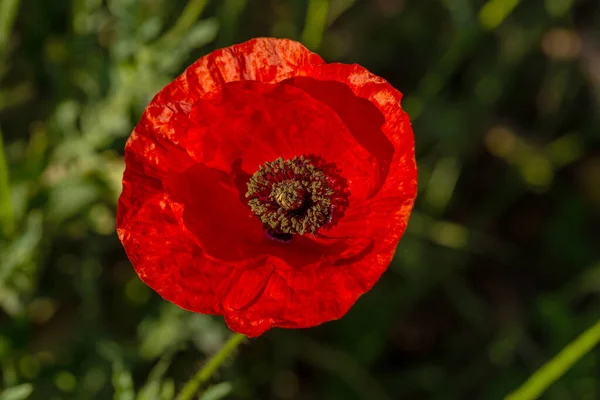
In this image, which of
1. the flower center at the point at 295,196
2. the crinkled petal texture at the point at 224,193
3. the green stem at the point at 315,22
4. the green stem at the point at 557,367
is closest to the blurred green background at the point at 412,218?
the green stem at the point at 315,22

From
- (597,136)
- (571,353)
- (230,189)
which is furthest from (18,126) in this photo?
(597,136)

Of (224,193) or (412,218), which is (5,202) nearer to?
(224,193)

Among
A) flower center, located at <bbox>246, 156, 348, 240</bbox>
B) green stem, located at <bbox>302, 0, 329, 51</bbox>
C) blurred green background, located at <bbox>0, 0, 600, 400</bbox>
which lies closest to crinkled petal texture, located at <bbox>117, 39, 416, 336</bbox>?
flower center, located at <bbox>246, 156, 348, 240</bbox>

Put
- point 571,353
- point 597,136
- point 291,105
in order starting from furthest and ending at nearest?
point 597,136
point 291,105
point 571,353

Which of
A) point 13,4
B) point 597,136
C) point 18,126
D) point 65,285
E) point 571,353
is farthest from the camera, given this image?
point 597,136

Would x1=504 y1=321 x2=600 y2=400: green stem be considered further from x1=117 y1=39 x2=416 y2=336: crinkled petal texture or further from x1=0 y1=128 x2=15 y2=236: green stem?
x1=0 y1=128 x2=15 y2=236: green stem

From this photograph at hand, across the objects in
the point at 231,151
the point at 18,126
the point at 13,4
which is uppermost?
the point at 13,4

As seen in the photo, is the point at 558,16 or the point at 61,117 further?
the point at 558,16

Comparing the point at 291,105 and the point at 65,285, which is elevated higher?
the point at 291,105

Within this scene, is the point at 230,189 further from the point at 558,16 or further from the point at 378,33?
the point at 558,16
